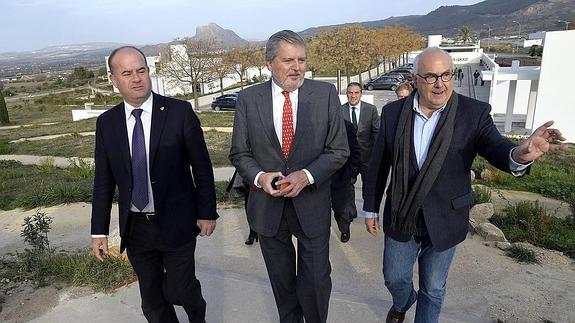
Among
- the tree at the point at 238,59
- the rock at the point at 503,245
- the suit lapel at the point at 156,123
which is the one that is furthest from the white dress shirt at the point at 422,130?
the tree at the point at 238,59

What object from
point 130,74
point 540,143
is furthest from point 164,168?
point 540,143

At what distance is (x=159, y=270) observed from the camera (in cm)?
273

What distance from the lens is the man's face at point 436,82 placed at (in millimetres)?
2258

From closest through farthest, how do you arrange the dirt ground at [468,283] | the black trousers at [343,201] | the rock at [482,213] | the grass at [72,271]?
1. the black trousers at [343,201]
2. the dirt ground at [468,283]
3. the grass at [72,271]
4. the rock at [482,213]

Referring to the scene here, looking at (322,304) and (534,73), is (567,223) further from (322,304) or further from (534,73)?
(534,73)

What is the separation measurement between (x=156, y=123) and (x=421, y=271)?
1.99 meters

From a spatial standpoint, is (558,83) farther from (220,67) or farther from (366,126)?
(220,67)

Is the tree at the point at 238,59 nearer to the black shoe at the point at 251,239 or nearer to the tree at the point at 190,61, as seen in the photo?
the tree at the point at 190,61

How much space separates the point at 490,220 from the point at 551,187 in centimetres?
288

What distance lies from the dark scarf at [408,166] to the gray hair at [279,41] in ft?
2.58

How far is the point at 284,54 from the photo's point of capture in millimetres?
2316

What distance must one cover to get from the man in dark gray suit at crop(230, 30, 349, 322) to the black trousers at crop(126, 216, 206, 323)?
57 centimetres

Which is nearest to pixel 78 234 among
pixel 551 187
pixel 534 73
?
pixel 551 187

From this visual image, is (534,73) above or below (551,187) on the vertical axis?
above
